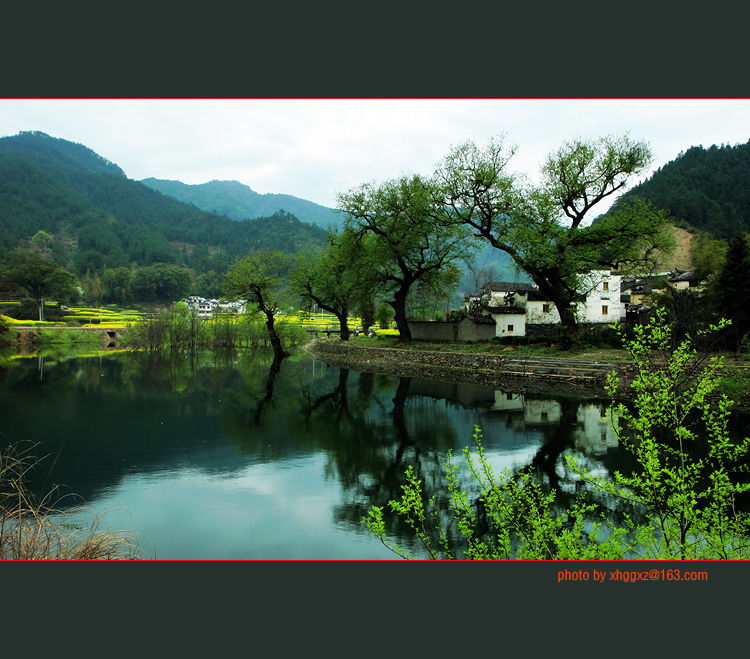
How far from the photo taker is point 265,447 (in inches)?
558

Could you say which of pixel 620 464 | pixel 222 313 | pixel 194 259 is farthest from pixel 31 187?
pixel 620 464

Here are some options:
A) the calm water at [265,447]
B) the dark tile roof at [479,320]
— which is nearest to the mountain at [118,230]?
the dark tile roof at [479,320]

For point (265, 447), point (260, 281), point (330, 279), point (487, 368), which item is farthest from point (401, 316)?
point (265, 447)

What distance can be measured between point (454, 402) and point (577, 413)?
514cm

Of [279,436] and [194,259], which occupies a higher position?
[194,259]

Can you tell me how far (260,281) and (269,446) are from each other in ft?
96.3

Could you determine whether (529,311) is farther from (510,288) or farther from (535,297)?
(510,288)

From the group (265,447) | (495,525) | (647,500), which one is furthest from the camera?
(265,447)

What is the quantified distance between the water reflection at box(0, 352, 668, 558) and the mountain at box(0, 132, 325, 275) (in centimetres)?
11857

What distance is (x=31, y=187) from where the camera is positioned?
549ft

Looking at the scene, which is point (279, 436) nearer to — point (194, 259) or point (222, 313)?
point (222, 313)

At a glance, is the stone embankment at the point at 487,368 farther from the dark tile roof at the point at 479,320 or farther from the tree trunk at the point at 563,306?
the dark tile roof at the point at 479,320

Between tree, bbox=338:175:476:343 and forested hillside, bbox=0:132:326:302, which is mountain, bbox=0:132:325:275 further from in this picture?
tree, bbox=338:175:476:343

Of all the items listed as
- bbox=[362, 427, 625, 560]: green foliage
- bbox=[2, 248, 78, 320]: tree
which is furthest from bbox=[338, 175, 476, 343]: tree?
bbox=[2, 248, 78, 320]: tree
